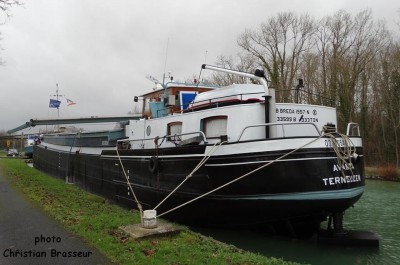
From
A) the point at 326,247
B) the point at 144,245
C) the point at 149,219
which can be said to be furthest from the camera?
the point at 326,247

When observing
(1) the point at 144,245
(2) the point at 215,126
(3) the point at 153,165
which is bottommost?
(1) the point at 144,245

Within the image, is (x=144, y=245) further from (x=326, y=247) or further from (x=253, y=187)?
(x=326, y=247)

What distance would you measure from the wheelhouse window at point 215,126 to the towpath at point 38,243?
426 cm

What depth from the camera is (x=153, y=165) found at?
10539 millimetres

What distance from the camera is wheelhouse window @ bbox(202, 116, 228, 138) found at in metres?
9.67

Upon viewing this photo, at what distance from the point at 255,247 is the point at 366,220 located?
5013 mm

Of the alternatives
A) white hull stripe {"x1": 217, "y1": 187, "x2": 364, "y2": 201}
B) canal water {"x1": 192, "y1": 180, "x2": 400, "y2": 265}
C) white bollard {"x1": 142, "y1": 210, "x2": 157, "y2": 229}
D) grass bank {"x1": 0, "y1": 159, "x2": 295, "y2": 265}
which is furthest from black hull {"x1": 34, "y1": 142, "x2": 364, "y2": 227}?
white bollard {"x1": 142, "y1": 210, "x2": 157, "y2": 229}

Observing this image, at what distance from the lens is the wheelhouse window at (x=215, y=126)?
31.7 ft

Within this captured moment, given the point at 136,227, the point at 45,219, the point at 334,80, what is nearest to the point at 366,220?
the point at 136,227

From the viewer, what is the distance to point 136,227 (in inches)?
285

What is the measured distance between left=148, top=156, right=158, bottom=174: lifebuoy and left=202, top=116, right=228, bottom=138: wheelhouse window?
1571 mm

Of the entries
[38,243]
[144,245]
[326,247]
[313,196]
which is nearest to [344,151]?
[313,196]

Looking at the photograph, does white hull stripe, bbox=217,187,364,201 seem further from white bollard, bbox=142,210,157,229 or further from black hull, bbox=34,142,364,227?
white bollard, bbox=142,210,157,229

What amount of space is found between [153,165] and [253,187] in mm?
3292
